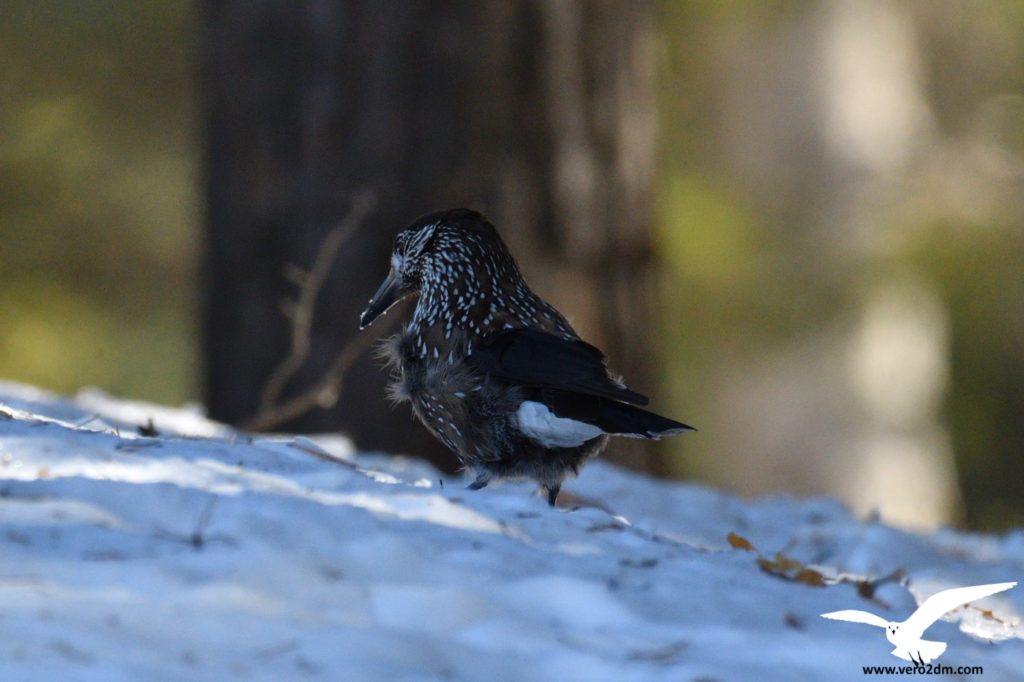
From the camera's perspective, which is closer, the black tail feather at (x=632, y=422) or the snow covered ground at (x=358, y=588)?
the snow covered ground at (x=358, y=588)

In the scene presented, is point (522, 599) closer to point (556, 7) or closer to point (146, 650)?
point (146, 650)

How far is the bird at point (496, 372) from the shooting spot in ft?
12.8

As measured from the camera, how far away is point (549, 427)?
3986 millimetres

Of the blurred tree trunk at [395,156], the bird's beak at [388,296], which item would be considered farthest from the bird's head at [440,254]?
the blurred tree trunk at [395,156]

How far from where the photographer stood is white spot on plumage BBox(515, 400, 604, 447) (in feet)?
12.9

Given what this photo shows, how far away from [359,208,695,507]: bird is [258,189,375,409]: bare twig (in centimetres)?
107

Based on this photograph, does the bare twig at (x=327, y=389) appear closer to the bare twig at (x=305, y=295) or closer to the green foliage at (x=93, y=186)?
the bare twig at (x=305, y=295)

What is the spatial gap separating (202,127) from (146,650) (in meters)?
4.79

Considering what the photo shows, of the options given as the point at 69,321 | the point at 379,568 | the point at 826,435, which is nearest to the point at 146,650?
the point at 379,568

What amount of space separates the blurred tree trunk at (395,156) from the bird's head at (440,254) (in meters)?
1.12

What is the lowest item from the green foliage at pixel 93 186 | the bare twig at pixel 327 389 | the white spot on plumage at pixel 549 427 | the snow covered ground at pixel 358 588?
the snow covered ground at pixel 358 588

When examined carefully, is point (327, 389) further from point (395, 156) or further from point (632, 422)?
point (632, 422)

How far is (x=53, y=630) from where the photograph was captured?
226cm

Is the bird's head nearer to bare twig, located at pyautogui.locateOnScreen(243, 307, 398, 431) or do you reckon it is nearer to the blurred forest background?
bare twig, located at pyautogui.locateOnScreen(243, 307, 398, 431)
